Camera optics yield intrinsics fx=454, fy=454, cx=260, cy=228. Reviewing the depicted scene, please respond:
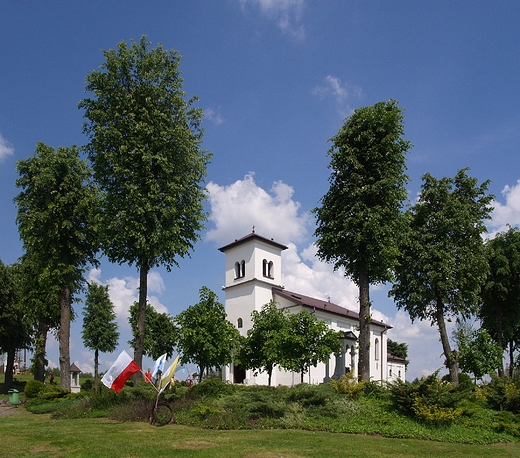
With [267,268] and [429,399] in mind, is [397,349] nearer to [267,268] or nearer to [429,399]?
[267,268]

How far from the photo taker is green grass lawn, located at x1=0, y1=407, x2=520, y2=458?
32.4 ft

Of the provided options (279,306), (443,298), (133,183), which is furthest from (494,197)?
(133,183)

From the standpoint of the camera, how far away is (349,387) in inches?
656

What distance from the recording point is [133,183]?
843 inches

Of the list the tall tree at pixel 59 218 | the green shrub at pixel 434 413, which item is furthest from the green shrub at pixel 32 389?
the green shrub at pixel 434 413

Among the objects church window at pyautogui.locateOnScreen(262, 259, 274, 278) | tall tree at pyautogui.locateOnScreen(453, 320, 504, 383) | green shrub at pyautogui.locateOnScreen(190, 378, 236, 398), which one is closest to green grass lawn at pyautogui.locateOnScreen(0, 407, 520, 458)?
green shrub at pyautogui.locateOnScreen(190, 378, 236, 398)

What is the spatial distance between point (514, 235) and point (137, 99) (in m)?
32.5

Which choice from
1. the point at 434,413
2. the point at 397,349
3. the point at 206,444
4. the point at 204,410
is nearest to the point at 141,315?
the point at 204,410

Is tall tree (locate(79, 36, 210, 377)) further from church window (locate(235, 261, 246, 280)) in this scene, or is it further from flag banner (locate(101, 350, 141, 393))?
church window (locate(235, 261, 246, 280))

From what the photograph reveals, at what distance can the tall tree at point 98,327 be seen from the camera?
49.0 meters

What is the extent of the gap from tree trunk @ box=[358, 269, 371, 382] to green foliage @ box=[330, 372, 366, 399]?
11.9 feet

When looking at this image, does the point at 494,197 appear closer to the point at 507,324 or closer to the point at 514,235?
the point at 514,235

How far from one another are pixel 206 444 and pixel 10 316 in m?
31.2

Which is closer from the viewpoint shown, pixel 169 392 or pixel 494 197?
pixel 169 392
